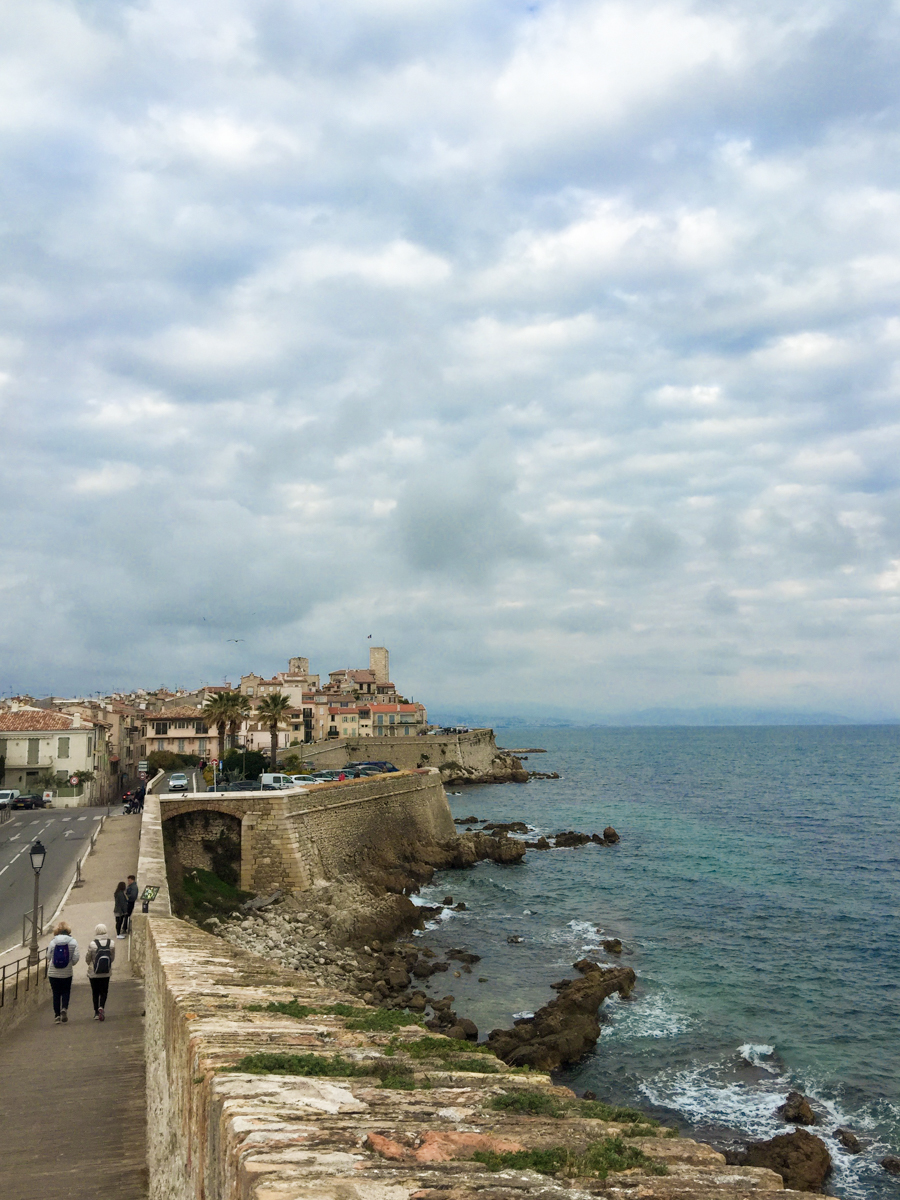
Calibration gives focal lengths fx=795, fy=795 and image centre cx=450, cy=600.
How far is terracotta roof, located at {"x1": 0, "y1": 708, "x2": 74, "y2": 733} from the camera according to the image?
193 ft

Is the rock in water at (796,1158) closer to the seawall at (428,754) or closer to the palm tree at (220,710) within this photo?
the palm tree at (220,710)

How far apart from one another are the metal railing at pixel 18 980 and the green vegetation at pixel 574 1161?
11462 mm

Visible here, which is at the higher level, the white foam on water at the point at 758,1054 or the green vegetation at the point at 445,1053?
the green vegetation at the point at 445,1053

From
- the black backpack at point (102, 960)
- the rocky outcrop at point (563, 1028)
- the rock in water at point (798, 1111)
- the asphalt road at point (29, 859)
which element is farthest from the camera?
the asphalt road at point (29, 859)

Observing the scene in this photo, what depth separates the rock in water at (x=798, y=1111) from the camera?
733 inches

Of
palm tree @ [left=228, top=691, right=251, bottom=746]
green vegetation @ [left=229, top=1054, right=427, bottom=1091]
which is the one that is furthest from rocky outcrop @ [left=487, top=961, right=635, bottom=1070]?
palm tree @ [left=228, top=691, right=251, bottom=746]

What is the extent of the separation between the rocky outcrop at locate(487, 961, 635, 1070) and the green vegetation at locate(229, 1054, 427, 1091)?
57.8 ft

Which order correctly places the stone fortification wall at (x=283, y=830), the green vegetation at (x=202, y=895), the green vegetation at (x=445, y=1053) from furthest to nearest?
the stone fortification wall at (x=283, y=830) < the green vegetation at (x=202, y=895) < the green vegetation at (x=445, y=1053)

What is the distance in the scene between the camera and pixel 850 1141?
17.6m

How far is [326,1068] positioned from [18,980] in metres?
11.0

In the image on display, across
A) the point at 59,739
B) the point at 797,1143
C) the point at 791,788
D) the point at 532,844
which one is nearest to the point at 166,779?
the point at 59,739

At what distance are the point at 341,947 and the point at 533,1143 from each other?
27481 millimetres

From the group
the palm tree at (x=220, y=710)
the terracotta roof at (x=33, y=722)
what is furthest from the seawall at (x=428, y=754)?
the palm tree at (x=220, y=710)

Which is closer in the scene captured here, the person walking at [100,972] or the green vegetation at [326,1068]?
the green vegetation at [326,1068]
